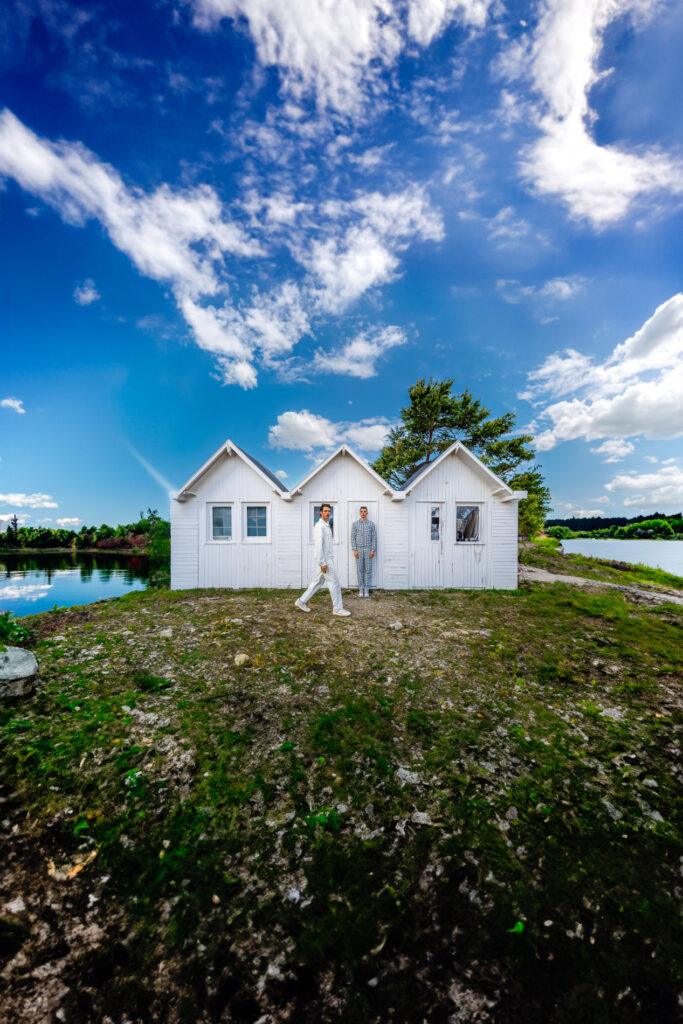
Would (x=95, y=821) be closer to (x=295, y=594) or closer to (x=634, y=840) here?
(x=634, y=840)

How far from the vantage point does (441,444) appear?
25047 mm

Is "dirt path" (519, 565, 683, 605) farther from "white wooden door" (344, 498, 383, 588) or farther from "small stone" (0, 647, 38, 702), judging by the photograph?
"small stone" (0, 647, 38, 702)

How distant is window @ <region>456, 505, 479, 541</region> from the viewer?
14.0 meters

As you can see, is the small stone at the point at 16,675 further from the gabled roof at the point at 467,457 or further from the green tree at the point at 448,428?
the green tree at the point at 448,428

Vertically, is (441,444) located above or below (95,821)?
above

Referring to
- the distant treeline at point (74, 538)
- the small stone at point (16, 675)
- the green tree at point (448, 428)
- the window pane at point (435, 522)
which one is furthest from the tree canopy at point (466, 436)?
the distant treeline at point (74, 538)

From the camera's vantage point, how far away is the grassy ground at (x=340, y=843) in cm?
232

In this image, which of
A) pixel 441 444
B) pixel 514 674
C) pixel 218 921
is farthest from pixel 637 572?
pixel 218 921

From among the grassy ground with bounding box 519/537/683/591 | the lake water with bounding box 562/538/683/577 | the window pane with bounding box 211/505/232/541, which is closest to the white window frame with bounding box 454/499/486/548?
the grassy ground with bounding box 519/537/683/591

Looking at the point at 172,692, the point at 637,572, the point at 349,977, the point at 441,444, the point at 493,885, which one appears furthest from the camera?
the point at 441,444

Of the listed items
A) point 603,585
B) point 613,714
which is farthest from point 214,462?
point 603,585

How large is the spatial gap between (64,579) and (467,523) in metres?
31.7

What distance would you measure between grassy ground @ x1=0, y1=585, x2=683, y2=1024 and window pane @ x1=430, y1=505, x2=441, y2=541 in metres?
7.37

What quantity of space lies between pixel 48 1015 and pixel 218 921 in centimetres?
99
